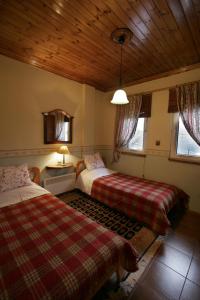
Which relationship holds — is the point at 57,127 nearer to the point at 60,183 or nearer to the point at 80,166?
the point at 80,166

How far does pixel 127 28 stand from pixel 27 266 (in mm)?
2458

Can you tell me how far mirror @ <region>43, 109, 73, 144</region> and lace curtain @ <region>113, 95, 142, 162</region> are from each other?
114 centimetres

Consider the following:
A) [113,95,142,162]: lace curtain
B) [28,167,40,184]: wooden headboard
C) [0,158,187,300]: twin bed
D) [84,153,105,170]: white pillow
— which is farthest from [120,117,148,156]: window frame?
[28,167,40,184]: wooden headboard

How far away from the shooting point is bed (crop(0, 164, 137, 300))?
2.91ft

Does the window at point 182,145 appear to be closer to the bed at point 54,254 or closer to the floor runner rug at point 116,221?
the floor runner rug at point 116,221

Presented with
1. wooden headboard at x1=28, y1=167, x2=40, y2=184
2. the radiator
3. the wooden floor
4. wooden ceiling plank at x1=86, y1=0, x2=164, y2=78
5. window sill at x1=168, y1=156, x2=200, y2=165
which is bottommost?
the wooden floor

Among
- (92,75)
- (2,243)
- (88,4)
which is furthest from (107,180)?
(88,4)

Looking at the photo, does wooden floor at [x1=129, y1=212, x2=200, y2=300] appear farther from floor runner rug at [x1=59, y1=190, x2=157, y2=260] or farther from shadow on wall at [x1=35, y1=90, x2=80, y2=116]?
shadow on wall at [x1=35, y1=90, x2=80, y2=116]

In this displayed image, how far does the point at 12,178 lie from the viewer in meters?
2.18

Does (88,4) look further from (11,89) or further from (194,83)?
(194,83)

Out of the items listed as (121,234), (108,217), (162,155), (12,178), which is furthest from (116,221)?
(12,178)

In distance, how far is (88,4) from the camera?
1.43m

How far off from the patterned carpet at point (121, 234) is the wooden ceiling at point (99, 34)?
2.56 m

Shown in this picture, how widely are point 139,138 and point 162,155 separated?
65 centimetres
